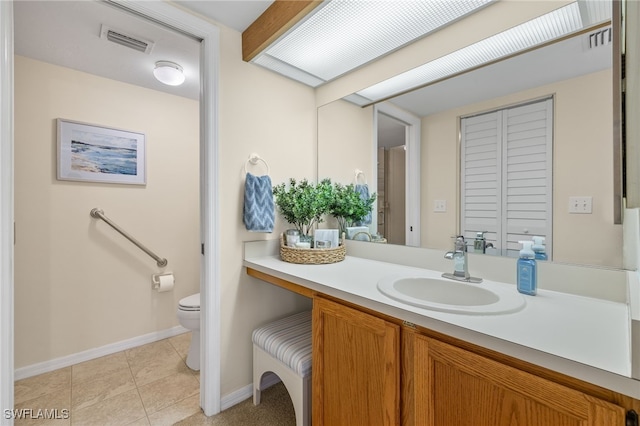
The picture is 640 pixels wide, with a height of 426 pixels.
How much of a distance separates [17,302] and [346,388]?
7.39 feet

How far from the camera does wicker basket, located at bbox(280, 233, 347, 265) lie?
1.58m

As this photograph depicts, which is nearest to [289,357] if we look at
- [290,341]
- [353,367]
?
[290,341]

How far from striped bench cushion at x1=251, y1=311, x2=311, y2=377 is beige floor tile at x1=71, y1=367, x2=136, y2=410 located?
3.10 feet

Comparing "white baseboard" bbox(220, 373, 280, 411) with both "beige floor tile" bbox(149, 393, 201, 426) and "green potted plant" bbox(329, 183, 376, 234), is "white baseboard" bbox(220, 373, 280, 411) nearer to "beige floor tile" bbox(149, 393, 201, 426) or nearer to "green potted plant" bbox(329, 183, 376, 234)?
"beige floor tile" bbox(149, 393, 201, 426)

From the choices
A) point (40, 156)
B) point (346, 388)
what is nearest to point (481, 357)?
point (346, 388)

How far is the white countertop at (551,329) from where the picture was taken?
23.2 inches

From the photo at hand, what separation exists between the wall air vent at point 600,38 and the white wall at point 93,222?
2.72 m

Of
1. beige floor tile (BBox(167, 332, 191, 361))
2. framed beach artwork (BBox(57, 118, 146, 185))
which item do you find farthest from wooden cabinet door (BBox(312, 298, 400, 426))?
framed beach artwork (BBox(57, 118, 146, 185))

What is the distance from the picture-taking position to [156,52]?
6.03ft

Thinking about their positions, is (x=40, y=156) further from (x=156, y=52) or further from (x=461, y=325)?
(x=461, y=325)

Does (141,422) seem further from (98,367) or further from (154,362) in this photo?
(98,367)

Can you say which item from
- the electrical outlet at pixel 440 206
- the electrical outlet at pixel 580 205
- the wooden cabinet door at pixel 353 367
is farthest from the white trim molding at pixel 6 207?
the electrical outlet at pixel 580 205

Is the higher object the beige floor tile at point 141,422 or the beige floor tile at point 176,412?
the beige floor tile at point 141,422

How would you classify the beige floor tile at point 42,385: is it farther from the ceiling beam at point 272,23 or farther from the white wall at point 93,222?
the ceiling beam at point 272,23
